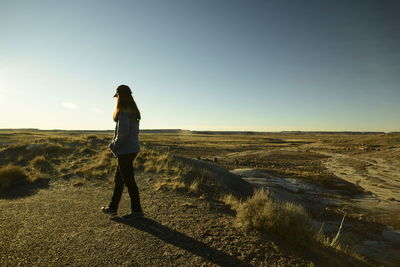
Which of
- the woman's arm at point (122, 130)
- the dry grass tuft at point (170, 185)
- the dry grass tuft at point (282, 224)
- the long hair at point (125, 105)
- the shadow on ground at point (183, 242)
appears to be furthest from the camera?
the dry grass tuft at point (170, 185)

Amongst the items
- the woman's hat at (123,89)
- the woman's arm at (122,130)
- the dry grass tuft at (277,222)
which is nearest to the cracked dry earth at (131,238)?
the dry grass tuft at (277,222)

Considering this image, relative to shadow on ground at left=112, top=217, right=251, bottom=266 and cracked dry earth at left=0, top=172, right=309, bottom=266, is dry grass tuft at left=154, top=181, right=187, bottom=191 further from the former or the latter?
shadow on ground at left=112, top=217, right=251, bottom=266

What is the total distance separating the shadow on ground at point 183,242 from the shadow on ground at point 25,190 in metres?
4.66

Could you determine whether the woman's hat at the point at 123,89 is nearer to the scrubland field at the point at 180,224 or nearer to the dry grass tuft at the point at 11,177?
the scrubland field at the point at 180,224

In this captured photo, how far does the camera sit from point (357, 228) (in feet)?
33.4

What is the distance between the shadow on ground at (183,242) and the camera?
3584mm

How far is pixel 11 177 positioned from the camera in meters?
8.79

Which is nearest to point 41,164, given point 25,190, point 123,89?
point 25,190

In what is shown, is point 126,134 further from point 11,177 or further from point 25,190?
point 11,177

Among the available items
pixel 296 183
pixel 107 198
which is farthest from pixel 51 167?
pixel 296 183

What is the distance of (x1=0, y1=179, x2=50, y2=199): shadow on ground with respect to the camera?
7.60 m

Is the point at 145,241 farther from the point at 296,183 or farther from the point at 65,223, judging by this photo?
the point at 296,183

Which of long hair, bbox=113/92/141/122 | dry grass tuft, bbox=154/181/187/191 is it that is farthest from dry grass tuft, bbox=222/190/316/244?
dry grass tuft, bbox=154/181/187/191

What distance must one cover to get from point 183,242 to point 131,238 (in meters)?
0.93
